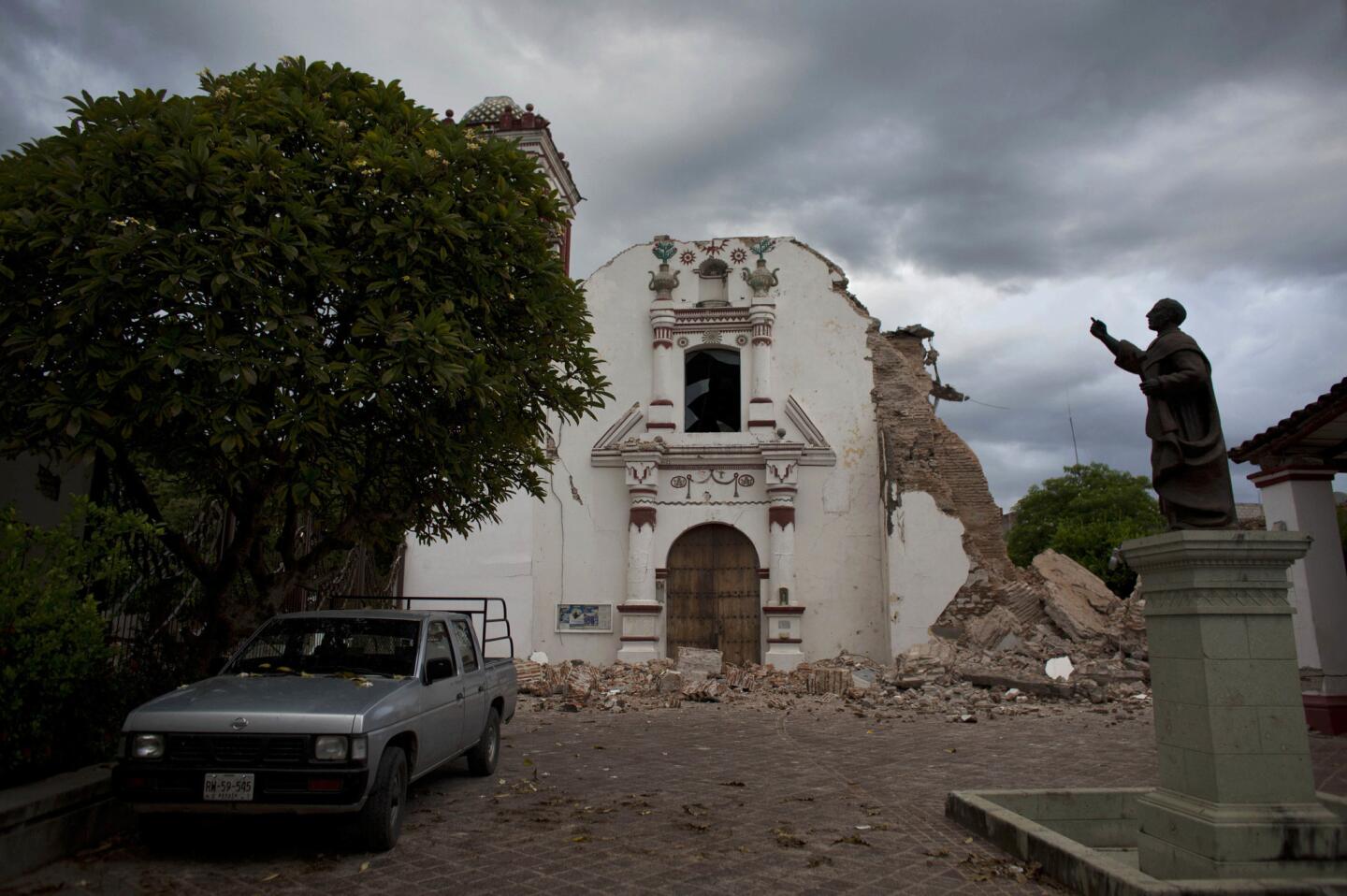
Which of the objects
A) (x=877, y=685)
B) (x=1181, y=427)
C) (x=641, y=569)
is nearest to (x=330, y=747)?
(x=1181, y=427)

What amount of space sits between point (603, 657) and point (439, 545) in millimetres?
3876

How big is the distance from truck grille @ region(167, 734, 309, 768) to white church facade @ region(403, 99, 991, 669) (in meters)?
11.9

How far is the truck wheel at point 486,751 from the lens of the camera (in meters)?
7.80

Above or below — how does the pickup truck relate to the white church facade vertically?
below

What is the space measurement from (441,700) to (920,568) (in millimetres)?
11802

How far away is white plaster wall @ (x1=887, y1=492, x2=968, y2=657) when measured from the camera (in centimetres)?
1642

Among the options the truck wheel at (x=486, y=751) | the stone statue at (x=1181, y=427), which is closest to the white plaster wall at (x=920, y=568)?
the truck wheel at (x=486, y=751)

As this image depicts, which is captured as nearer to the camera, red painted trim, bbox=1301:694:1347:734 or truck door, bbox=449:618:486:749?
truck door, bbox=449:618:486:749

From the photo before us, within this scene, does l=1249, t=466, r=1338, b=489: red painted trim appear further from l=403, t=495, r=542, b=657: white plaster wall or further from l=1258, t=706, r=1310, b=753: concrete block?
l=403, t=495, r=542, b=657: white plaster wall

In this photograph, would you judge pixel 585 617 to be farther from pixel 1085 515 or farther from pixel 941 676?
pixel 1085 515

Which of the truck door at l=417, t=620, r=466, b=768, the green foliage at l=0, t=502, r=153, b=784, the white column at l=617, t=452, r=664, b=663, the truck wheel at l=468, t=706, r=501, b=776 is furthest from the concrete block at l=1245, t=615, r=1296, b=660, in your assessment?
the white column at l=617, t=452, r=664, b=663

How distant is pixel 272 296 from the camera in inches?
248

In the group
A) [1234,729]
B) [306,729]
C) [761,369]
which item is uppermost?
[761,369]

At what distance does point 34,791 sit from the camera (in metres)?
5.36
